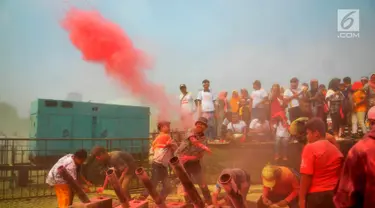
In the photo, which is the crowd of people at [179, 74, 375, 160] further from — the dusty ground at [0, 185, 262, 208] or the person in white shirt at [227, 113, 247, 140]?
the dusty ground at [0, 185, 262, 208]

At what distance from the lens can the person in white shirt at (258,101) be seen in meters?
8.70

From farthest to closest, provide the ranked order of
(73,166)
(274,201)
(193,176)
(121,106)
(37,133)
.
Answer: (121,106) → (37,133) → (193,176) → (73,166) → (274,201)

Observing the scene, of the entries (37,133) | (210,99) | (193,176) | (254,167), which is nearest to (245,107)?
(210,99)

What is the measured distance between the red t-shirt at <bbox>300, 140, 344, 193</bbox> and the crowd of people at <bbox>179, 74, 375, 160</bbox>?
325 cm

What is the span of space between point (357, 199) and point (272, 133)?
638 cm

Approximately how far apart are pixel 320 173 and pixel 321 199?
1.03ft

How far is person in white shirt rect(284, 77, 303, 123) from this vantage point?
321 inches

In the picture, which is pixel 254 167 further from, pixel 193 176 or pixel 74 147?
pixel 74 147

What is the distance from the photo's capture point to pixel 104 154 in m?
6.65

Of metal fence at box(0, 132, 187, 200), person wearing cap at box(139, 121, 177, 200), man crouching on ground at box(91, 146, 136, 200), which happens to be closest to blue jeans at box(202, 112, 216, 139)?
metal fence at box(0, 132, 187, 200)

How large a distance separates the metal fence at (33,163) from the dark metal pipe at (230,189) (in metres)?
6.48

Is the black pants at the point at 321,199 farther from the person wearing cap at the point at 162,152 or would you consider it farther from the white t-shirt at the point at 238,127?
the white t-shirt at the point at 238,127

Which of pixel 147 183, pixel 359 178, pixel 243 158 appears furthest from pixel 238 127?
pixel 359 178

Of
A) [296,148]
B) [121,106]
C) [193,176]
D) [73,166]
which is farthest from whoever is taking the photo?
[121,106]
